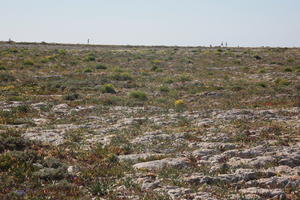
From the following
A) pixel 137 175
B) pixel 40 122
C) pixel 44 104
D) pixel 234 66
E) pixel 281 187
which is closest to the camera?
pixel 281 187

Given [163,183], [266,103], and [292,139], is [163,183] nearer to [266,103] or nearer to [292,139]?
[292,139]

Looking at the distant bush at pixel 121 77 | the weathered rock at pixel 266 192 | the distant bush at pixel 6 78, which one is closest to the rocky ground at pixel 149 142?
the weathered rock at pixel 266 192

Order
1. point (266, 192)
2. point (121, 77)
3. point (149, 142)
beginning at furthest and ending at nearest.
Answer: point (121, 77), point (149, 142), point (266, 192)

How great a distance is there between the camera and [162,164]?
40.4ft

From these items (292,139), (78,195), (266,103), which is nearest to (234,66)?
(266,103)

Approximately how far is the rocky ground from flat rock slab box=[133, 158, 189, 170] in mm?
36

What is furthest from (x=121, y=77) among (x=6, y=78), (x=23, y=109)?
(x=23, y=109)

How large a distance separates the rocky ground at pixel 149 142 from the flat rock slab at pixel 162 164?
0.04 meters

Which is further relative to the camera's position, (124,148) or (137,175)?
(124,148)

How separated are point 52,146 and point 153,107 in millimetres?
10038

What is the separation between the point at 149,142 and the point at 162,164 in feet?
9.97

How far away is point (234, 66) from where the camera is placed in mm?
50719

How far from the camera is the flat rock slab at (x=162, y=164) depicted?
12102mm

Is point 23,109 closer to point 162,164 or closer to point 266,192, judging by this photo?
point 162,164
